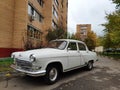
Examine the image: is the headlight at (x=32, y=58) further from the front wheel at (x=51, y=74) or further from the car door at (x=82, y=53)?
the car door at (x=82, y=53)

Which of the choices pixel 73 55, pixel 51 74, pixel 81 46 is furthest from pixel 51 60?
pixel 81 46

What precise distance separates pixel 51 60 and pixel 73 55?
188 centimetres

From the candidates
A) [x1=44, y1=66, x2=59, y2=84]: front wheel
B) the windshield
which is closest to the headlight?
[x1=44, y1=66, x2=59, y2=84]: front wheel

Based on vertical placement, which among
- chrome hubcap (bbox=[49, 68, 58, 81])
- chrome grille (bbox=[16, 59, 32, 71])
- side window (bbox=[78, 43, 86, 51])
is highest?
side window (bbox=[78, 43, 86, 51])

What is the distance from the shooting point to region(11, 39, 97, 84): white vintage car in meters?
5.72

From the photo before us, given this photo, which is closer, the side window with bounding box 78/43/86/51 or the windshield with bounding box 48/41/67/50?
the windshield with bounding box 48/41/67/50

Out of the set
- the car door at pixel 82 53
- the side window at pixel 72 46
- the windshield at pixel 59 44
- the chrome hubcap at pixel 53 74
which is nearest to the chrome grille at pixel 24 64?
the chrome hubcap at pixel 53 74

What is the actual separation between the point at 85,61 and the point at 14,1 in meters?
12.2

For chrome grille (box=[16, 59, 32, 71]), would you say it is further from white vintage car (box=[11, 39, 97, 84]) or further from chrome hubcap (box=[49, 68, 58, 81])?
chrome hubcap (box=[49, 68, 58, 81])

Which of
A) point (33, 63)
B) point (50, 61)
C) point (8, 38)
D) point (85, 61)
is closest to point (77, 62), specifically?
point (85, 61)

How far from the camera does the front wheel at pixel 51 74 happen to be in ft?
19.9

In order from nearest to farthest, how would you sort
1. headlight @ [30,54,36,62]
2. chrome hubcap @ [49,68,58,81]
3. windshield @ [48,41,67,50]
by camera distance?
headlight @ [30,54,36,62]
chrome hubcap @ [49,68,58,81]
windshield @ [48,41,67,50]

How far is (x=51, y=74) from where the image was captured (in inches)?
251

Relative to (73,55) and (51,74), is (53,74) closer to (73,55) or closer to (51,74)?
(51,74)
